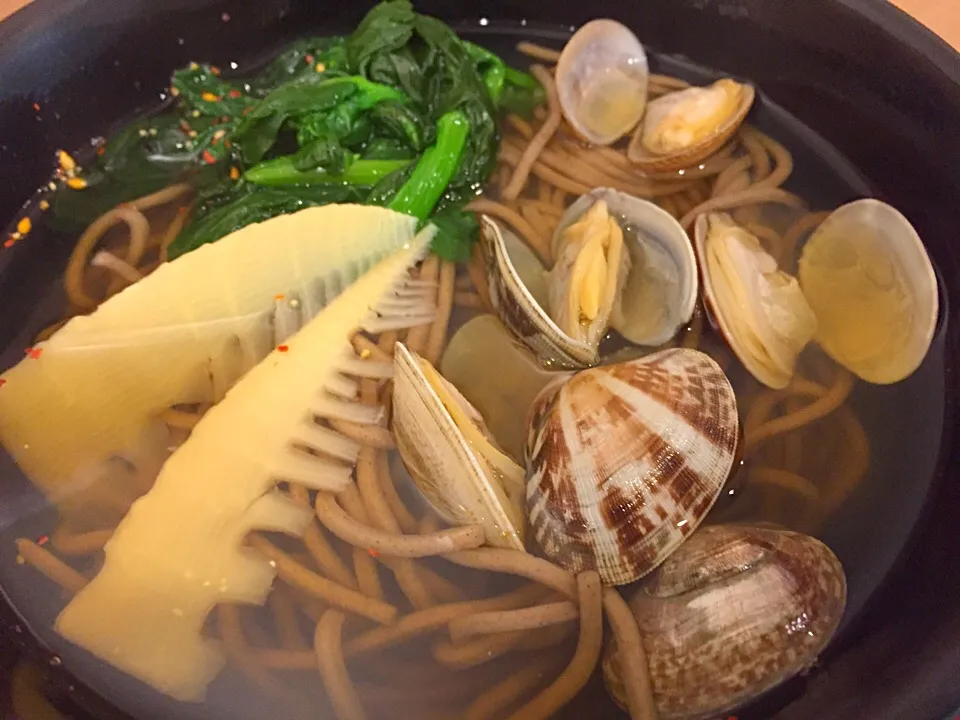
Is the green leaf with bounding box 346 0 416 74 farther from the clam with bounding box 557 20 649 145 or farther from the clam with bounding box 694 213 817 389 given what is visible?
the clam with bounding box 694 213 817 389

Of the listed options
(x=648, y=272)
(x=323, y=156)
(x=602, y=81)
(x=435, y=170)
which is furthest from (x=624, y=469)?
(x=602, y=81)

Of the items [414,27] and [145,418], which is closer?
[145,418]

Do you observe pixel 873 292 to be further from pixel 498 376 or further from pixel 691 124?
pixel 498 376

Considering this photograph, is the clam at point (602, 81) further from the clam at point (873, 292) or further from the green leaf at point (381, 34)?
the clam at point (873, 292)

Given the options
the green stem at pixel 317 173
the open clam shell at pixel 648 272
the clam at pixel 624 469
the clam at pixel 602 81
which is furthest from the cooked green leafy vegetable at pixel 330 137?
the clam at pixel 624 469

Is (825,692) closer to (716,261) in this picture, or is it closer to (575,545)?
(575,545)

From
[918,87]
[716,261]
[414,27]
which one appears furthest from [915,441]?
[414,27]
